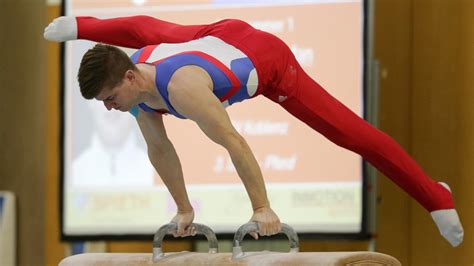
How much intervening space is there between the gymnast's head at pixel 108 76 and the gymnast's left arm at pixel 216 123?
0.12 m

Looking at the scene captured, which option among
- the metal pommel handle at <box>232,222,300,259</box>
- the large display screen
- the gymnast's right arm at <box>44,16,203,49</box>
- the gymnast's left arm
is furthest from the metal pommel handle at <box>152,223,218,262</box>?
the large display screen

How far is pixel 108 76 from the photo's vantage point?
8.61 ft

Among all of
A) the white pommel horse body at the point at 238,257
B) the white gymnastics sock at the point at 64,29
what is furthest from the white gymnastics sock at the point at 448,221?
the white gymnastics sock at the point at 64,29

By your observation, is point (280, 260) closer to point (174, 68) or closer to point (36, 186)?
point (174, 68)

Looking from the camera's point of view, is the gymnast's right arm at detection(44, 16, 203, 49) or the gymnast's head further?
the gymnast's right arm at detection(44, 16, 203, 49)

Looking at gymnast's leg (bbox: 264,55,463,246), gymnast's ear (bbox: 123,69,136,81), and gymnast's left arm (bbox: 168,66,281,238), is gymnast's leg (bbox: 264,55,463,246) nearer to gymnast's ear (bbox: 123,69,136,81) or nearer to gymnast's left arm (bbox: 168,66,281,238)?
gymnast's left arm (bbox: 168,66,281,238)

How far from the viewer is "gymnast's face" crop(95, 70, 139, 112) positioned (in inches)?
104

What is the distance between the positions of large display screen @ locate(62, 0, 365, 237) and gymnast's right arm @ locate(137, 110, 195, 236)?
5.56 ft

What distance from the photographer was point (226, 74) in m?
2.68

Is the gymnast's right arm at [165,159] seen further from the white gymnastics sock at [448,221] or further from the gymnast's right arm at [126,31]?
the white gymnastics sock at [448,221]

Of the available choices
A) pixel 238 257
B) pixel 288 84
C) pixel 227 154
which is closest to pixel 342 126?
pixel 288 84

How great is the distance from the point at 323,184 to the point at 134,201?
1.00 meters

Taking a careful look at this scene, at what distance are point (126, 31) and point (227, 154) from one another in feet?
6.29

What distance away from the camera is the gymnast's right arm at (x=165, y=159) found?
2.90 metres
